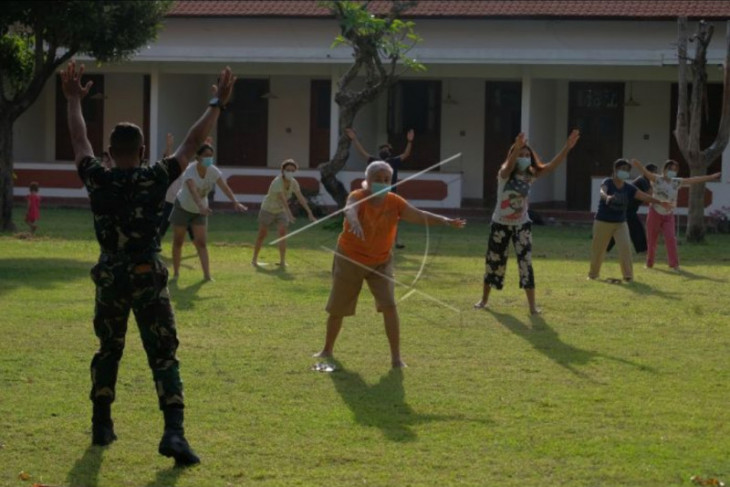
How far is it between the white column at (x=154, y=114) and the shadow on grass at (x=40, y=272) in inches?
554

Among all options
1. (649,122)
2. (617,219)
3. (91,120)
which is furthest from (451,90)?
(617,219)

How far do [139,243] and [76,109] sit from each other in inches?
36.5

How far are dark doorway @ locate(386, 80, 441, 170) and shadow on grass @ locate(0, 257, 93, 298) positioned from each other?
15.5 m

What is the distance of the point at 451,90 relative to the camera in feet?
112

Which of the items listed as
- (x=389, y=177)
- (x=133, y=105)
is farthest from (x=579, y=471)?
(x=133, y=105)

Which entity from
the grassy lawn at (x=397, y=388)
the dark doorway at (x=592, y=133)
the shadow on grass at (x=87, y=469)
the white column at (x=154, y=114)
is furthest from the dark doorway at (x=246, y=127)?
the shadow on grass at (x=87, y=469)

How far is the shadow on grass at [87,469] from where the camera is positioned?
288 inches

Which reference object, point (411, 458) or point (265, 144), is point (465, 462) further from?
point (265, 144)

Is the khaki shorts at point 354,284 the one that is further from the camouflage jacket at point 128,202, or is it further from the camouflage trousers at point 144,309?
the camouflage jacket at point 128,202

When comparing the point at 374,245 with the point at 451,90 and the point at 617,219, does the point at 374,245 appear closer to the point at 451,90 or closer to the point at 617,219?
the point at 617,219

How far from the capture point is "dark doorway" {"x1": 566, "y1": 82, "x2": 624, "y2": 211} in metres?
33.0

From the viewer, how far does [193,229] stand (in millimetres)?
16953

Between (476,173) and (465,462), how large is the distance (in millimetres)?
26273

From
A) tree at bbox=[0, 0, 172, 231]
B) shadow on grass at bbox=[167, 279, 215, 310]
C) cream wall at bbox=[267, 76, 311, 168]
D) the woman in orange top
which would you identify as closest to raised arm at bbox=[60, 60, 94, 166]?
the woman in orange top
